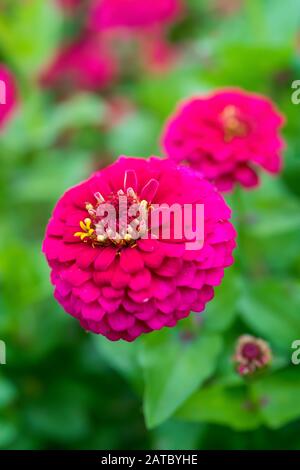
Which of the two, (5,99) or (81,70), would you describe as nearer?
(5,99)

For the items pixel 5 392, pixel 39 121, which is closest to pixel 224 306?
pixel 5 392

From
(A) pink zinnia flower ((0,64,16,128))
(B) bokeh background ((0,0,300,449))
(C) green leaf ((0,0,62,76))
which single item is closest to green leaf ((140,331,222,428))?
(B) bokeh background ((0,0,300,449))

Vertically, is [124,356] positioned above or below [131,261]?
below

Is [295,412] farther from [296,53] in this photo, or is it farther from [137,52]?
[137,52]

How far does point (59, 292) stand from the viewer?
25.9 inches

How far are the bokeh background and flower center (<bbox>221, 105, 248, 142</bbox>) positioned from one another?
0.38 ft

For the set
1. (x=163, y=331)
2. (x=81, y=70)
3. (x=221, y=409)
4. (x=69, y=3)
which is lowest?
(x=221, y=409)

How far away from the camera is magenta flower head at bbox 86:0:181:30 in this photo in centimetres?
148

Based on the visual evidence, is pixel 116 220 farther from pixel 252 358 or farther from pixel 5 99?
pixel 5 99

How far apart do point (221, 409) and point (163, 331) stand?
13cm

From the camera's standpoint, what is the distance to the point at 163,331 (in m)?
0.86

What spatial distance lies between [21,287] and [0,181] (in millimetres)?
319

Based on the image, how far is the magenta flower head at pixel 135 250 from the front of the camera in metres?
0.62

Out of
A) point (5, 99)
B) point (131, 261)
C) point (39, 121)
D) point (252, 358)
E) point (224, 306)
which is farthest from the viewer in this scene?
point (39, 121)
